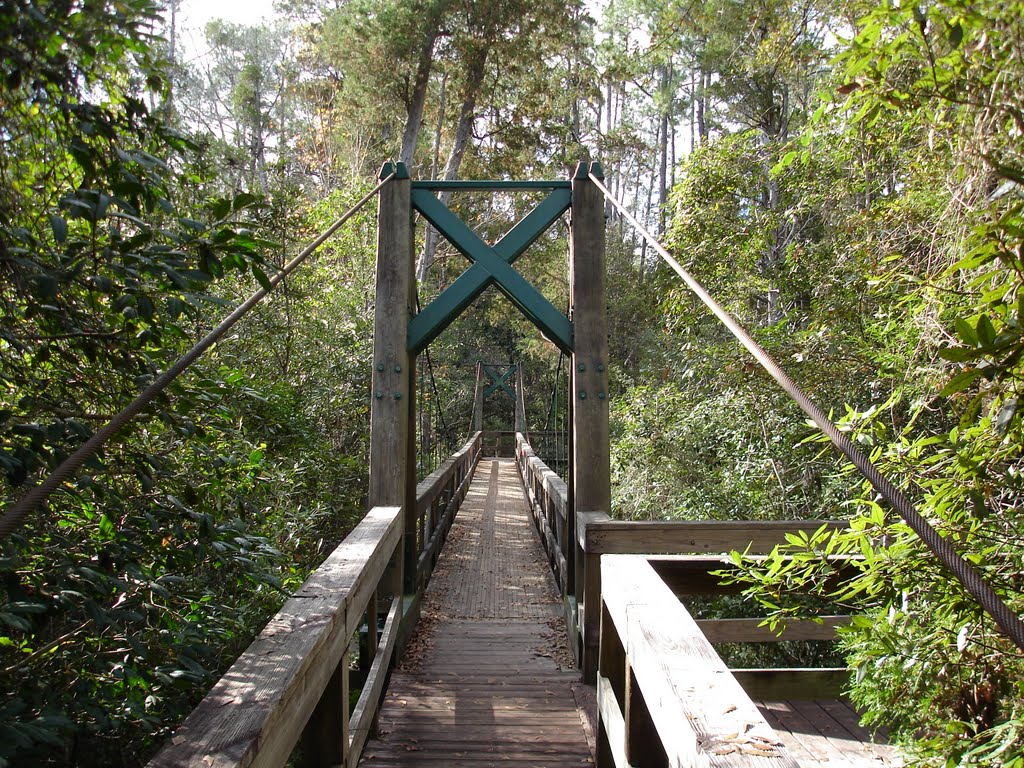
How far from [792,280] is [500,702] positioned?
11.4 ft

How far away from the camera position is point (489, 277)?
10.2 feet

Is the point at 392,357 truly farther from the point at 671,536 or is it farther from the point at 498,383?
the point at 498,383

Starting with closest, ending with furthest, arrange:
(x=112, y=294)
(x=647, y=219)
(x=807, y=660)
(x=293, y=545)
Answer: (x=112, y=294)
(x=293, y=545)
(x=807, y=660)
(x=647, y=219)

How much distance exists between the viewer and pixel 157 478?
1655 mm

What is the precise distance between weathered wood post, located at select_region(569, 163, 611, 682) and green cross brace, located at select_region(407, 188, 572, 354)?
0.29 feet

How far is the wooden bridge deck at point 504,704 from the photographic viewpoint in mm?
2162

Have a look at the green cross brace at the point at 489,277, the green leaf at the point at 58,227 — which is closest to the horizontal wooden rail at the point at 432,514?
the green cross brace at the point at 489,277

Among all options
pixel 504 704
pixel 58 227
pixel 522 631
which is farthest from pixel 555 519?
pixel 58 227

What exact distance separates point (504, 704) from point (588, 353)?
1337 mm

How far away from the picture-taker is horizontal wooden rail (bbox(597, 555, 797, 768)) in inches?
33.6

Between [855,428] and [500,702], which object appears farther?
[500,702]

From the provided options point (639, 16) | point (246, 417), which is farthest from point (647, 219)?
point (246, 417)

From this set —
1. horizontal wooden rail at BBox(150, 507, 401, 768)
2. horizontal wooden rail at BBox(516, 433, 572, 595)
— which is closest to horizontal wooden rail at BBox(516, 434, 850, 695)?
horizontal wooden rail at BBox(516, 433, 572, 595)

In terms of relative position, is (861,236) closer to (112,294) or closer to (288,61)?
(112,294)
